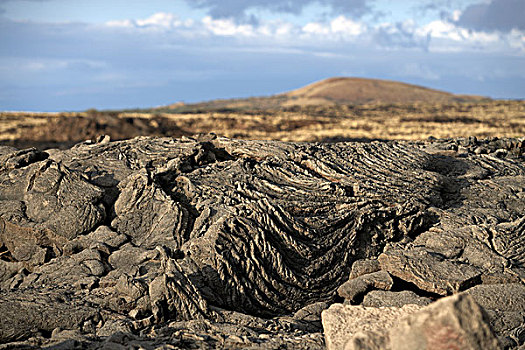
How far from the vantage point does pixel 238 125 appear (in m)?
38.2

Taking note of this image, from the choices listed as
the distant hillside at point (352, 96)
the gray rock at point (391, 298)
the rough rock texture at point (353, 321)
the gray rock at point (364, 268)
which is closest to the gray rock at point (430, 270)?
the gray rock at point (364, 268)

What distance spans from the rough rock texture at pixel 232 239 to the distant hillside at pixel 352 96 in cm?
7560

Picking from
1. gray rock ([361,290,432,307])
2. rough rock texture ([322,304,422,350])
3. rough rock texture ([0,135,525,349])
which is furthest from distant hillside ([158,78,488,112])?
rough rock texture ([322,304,422,350])

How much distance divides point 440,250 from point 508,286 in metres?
1.07

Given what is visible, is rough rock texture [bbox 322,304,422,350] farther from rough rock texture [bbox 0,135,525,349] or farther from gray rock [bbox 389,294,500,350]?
gray rock [bbox 389,294,500,350]

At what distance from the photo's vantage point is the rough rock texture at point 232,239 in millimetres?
5727

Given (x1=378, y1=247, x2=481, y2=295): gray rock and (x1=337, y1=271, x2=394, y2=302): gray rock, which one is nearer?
(x1=378, y1=247, x2=481, y2=295): gray rock

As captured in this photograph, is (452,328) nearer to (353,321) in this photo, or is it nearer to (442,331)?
(442,331)

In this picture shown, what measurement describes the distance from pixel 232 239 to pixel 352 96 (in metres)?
86.9

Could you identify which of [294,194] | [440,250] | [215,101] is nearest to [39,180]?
[294,194]

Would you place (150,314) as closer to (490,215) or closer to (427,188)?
(427,188)

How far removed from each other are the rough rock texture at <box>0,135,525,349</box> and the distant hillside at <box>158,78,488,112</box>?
75604 millimetres

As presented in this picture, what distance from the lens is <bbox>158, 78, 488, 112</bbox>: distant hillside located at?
87.6m

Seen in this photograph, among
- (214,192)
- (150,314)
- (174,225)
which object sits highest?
(214,192)
